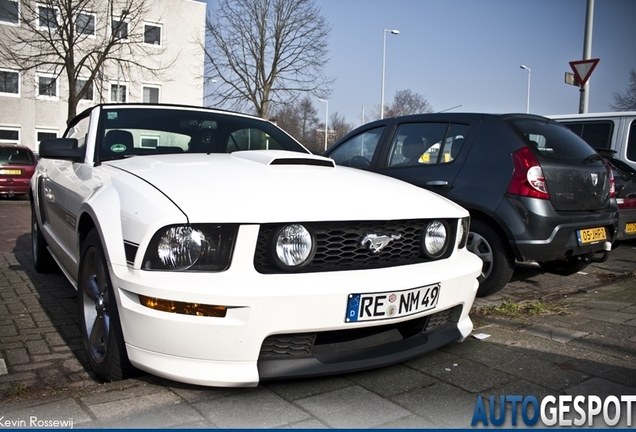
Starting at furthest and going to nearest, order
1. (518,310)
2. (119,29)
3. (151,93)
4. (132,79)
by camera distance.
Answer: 1. (151,93)
2. (132,79)
3. (119,29)
4. (518,310)

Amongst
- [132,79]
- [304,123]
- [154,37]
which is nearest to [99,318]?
[132,79]

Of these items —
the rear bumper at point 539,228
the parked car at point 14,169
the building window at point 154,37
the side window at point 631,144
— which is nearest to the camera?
the rear bumper at point 539,228

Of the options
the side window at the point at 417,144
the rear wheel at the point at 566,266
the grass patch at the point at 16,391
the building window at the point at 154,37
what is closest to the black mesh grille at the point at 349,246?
the grass patch at the point at 16,391

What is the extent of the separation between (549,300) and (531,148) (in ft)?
4.03

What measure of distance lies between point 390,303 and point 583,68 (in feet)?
28.2

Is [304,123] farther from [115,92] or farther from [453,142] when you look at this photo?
[453,142]

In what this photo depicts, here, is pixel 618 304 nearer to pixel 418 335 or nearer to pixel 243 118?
pixel 418 335

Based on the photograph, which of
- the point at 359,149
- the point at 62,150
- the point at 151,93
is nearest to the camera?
the point at 62,150

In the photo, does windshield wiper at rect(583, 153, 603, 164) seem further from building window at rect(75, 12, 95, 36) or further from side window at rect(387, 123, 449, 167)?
building window at rect(75, 12, 95, 36)

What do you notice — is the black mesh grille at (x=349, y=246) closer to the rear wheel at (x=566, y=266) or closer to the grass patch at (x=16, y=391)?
the grass patch at (x=16, y=391)

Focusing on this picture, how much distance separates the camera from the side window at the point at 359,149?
553 cm

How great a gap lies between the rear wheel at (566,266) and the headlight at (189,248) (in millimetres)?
3713

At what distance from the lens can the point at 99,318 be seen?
284 cm

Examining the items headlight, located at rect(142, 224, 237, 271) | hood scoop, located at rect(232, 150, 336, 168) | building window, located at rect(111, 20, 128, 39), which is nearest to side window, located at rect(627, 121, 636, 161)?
hood scoop, located at rect(232, 150, 336, 168)
